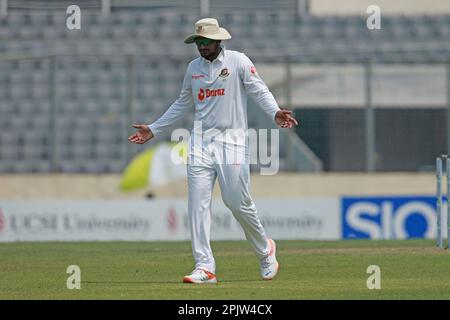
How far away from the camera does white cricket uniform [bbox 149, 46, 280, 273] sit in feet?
39.0

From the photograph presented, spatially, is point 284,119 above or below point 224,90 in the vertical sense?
below

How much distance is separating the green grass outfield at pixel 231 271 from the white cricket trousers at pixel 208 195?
401 mm

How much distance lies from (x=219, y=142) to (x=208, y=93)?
45cm

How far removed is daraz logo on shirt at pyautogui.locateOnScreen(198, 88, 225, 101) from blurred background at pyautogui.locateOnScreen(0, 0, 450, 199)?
1263 cm

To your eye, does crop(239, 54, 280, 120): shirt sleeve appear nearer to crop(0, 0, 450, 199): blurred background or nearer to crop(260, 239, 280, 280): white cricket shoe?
crop(260, 239, 280, 280): white cricket shoe

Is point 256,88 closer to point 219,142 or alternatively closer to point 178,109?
point 219,142

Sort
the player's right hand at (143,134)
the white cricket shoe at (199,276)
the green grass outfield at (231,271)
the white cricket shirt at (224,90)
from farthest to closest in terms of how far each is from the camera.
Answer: the player's right hand at (143,134) < the white cricket shirt at (224,90) < the white cricket shoe at (199,276) < the green grass outfield at (231,271)

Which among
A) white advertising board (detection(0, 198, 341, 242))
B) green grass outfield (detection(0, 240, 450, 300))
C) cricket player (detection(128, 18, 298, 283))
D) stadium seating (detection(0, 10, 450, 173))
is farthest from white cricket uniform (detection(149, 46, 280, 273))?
stadium seating (detection(0, 10, 450, 173))

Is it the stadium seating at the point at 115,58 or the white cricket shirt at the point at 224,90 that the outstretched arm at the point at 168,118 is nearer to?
the white cricket shirt at the point at 224,90

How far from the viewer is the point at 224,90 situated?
470 inches

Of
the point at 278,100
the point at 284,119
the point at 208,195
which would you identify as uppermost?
the point at 278,100

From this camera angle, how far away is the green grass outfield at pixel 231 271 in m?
10.9

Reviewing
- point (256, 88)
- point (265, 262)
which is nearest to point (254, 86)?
point (256, 88)

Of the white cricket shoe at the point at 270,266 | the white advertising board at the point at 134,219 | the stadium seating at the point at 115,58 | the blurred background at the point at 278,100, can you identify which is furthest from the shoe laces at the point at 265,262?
the stadium seating at the point at 115,58
